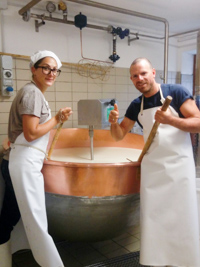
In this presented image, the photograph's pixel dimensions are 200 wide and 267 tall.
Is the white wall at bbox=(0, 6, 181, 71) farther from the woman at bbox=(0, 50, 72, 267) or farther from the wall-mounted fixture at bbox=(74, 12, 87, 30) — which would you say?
the woman at bbox=(0, 50, 72, 267)

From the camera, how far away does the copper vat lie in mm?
1769

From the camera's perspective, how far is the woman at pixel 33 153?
5.27 feet

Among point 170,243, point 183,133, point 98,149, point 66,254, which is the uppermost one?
point 183,133

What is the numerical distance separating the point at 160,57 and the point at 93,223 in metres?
3.18

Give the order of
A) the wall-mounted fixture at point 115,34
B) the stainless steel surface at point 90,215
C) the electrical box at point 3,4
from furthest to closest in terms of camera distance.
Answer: the wall-mounted fixture at point 115,34 < the electrical box at point 3,4 < the stainless steel surface at point 90,215

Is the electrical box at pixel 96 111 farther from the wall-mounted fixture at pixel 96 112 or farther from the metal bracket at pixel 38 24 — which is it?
the metal bracket at pixel 38 24

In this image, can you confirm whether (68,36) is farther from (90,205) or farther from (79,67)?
(90,205)

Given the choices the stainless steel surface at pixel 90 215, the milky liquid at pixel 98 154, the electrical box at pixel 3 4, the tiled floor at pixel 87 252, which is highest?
the electrical box at pixel 3 4

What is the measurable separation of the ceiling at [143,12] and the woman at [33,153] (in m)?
1.62

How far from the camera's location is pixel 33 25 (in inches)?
118

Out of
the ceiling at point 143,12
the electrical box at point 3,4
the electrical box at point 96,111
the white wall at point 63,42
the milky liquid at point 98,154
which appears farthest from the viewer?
the ceiling at point 143,12

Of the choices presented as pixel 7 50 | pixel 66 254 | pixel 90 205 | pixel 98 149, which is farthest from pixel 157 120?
pixel 7 50

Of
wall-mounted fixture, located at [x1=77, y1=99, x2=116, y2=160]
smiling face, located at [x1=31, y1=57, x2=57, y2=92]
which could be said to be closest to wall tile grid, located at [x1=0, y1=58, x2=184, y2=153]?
wall-mounted fixture, located at [x1=77, y1=99, x2=116, y2=160]

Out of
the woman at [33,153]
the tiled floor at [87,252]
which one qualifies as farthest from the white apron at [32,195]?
the tiled floor at [87,252]
